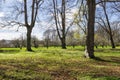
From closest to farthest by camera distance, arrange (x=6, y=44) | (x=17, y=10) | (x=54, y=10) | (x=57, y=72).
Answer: (x=57, y=72) → (x=17, y=10) → (x=54, y=10) → (x=6, y=44)

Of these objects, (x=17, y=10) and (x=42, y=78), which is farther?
(x=17, y=10)

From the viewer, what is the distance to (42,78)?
1070 cm

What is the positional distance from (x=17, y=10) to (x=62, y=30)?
14.9m

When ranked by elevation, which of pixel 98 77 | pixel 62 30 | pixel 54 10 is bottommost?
pixel 98 77

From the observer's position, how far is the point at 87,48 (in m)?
20.3

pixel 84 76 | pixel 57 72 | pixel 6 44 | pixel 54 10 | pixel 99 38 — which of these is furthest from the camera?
pixel 99 38

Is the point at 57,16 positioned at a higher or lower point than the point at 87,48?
higher

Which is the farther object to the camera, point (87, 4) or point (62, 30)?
point (62, 30)

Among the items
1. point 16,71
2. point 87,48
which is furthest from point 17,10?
point 16,71

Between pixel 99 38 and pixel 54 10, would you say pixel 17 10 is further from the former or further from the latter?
pixel 99 38

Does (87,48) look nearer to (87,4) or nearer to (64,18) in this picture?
(87,4)

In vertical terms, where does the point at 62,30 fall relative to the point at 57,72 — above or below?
above

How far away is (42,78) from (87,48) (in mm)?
10126

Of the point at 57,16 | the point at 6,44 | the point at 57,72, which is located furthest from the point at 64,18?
the point at 6,44
